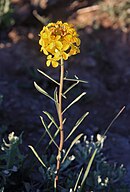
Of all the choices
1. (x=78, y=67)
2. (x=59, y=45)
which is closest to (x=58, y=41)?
(x=59, y=45)

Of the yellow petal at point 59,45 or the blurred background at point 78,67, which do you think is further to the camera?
the blurred background at point 78,67

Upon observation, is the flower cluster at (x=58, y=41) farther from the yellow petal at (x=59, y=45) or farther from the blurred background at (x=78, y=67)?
the blurred background at (x=78, y=67)

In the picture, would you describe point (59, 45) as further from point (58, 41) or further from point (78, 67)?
point (78, 67)

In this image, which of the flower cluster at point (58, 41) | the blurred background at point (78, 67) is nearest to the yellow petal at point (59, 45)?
the flower cluster at point (58, 41)

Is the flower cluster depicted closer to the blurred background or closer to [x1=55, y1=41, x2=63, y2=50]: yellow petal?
[x1=55, y1=41, x2=63, y2=50]: yellow petal

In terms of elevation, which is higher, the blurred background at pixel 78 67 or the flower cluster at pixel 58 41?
the flower cluster at pixel 58 41

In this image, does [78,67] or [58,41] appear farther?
[78,67]

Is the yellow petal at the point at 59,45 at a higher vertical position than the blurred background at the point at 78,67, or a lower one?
higher

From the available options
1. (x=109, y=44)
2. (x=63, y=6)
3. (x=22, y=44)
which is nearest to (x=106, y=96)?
(x=109, y=44)
